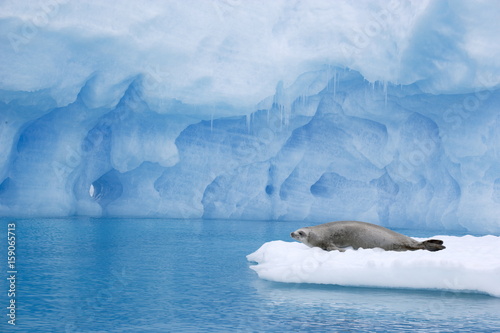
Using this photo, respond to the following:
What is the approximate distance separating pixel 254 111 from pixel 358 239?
35.2 ft

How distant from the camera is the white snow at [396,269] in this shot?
15.9 feet

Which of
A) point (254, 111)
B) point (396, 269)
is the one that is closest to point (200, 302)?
point (396, 269)

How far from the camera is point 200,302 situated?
14.6 ft

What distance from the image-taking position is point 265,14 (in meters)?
15.0

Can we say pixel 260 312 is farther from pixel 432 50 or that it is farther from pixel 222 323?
pixel 432 50

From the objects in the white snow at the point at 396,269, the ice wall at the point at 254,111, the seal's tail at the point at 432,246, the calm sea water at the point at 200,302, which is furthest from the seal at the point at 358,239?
the ice wall at the point at 254,111

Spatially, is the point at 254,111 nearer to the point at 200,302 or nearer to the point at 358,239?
the point at 358,239

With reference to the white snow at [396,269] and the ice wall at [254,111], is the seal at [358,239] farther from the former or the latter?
the ice wall at [254,111]

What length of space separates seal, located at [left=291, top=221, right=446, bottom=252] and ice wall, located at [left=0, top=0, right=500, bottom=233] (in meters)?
8.99

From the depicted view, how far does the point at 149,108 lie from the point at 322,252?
11.1 meters

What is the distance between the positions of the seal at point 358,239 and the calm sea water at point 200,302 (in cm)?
86

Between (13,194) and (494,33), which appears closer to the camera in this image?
(494,33)

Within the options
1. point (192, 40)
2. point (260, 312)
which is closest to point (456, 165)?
point (192, 40)

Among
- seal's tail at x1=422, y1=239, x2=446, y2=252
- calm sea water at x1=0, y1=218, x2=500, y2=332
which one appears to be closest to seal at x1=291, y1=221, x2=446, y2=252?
seal's tail at x1=422, y1=239, x2=446, y2=252
